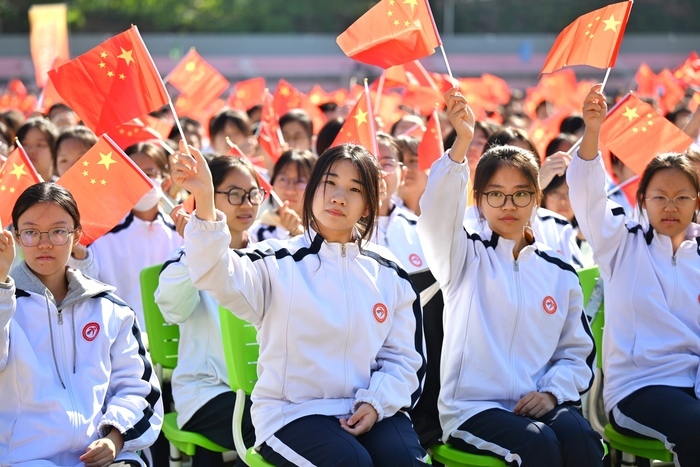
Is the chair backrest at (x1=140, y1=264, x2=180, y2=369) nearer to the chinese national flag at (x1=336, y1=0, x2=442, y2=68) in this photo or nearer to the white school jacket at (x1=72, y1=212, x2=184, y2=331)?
the white school jacket at (x1=72, y1=212, x2=184, y2=331)

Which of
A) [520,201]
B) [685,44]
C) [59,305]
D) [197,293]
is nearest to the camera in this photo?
[59,305]

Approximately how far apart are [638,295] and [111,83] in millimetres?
2096

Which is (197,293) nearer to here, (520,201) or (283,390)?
(283,390)

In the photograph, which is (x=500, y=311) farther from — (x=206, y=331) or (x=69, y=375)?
(x=69, y=375)

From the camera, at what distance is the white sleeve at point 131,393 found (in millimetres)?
2885

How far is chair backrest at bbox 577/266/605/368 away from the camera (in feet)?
12.3

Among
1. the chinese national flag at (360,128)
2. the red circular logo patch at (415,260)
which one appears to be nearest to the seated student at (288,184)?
the chinese national flag at (360,128)

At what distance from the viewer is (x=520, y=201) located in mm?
3312

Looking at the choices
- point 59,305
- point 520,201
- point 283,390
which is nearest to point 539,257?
point 520,201

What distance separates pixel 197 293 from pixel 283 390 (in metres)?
0.73

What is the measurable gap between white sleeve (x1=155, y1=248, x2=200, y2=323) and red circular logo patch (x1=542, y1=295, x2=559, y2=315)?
1238 millimetres

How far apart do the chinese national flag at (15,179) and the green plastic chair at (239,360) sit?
1.08m

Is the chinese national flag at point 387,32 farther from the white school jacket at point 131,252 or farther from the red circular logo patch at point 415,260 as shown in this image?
the white school jacket at point 131,252

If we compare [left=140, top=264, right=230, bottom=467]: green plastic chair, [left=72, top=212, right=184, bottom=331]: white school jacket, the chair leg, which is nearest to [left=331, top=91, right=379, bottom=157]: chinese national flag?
[left=72, top=212, right=184, bottom=331]: white school jacket
